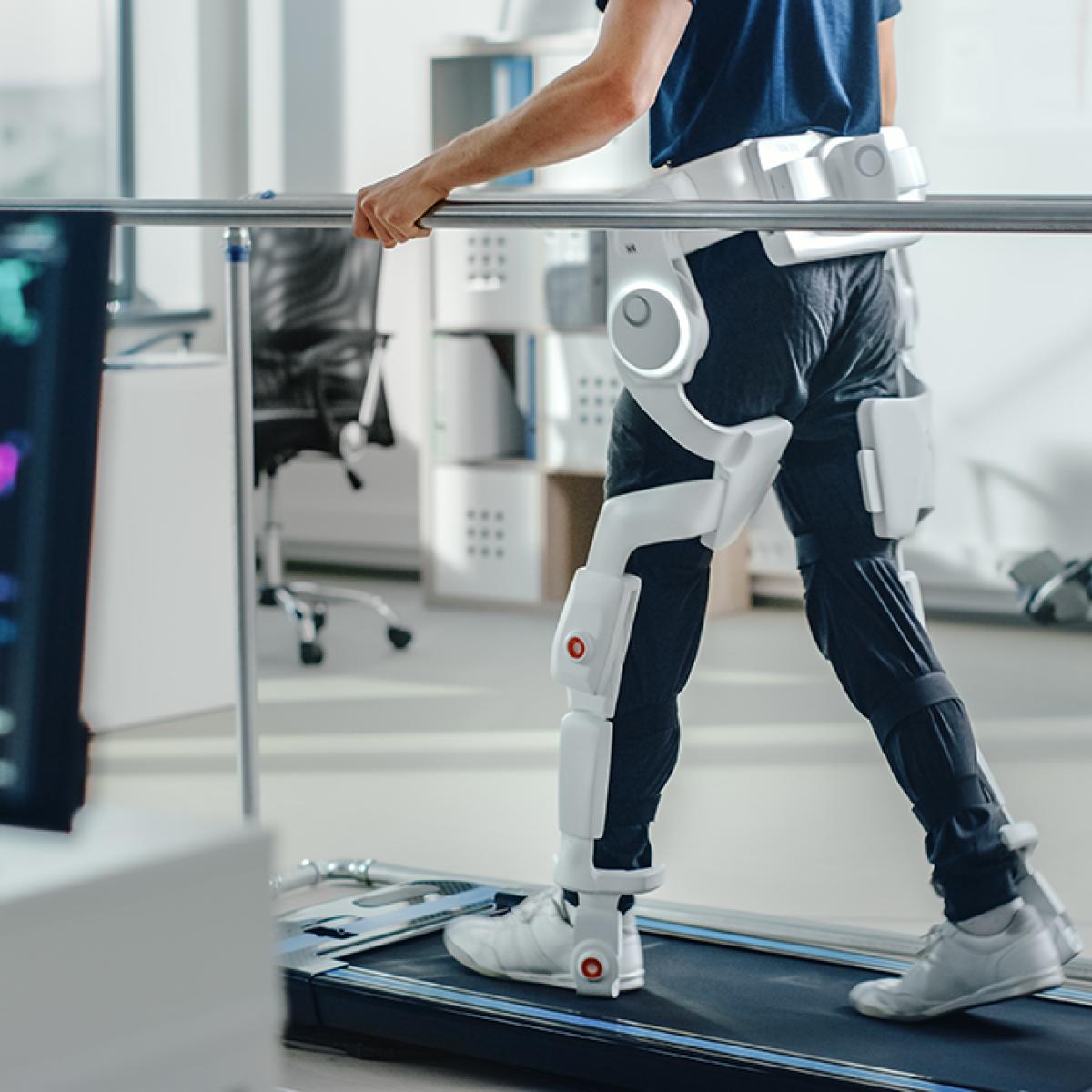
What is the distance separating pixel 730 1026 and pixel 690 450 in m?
0.58

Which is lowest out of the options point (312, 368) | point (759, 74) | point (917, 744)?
point (917, 744)

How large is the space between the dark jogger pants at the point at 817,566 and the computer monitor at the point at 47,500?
1.12 metres

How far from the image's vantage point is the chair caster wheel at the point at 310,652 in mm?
4652

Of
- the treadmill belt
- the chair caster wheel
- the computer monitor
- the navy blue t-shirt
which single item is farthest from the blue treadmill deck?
the chair caster wheel

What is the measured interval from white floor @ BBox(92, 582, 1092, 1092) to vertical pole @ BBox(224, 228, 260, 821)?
14.5 inches

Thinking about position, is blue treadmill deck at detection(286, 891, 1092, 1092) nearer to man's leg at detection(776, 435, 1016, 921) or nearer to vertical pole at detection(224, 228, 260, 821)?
man's leg at detection(776, 435, 1016, 921)

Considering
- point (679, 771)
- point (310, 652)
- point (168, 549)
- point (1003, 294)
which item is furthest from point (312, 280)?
point (679, 771)

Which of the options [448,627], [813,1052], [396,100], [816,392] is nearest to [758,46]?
[816,392]

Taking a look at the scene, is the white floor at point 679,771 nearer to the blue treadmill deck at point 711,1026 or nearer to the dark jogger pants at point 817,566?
the blue treadmill deck at point 711,1026

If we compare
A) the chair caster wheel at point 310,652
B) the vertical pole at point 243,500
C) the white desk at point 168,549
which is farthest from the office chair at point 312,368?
the vertical pole at point 243,500

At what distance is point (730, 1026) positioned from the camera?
1996 millimetres

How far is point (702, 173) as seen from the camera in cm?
197

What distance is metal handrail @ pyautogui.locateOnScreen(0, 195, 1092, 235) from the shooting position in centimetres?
167

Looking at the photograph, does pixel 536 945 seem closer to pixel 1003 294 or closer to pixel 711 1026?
pixel 711 1026
